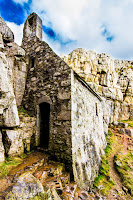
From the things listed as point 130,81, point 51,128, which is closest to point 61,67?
point 51,128

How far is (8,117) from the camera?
3811 mm

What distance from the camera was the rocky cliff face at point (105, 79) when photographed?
2135 centimetres

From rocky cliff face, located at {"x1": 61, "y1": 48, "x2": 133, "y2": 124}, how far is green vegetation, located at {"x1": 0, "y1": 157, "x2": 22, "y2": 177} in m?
18.9

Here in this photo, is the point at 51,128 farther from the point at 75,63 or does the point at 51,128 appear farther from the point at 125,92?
the point at 125,92

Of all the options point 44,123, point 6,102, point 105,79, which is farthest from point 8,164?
point 105,79

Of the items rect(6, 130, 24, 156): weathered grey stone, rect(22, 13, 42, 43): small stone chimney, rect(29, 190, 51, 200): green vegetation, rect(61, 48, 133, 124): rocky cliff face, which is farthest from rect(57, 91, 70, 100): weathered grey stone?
rect(61, 48, 133, 124): rocky cliff face

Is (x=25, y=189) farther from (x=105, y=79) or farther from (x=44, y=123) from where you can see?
(x=105, y=79)

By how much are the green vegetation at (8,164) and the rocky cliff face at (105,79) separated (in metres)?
18.9

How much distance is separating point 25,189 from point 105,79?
2386 cm

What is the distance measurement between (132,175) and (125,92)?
22.7 metres

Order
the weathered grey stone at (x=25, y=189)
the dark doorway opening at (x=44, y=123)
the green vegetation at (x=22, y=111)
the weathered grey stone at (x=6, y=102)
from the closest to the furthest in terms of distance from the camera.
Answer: the weathered grey stone at (x=25, y=189) < the weathered grey stone at (x=6, y=102) < the green vegetation at (x=22, y=111) < the dark doorway opening at (x=44, y=123)

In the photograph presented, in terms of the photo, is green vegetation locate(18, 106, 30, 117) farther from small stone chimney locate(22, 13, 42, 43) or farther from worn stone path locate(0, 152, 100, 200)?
small stone chimney locate(22, 13, 42, 43)

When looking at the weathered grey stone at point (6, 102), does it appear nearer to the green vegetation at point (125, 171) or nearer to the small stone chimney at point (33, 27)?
the small stone chimney at point (33, 27)

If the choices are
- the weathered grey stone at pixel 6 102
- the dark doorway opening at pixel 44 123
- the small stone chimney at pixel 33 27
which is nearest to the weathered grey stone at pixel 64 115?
the dark doorway opening at pixel 44 123
